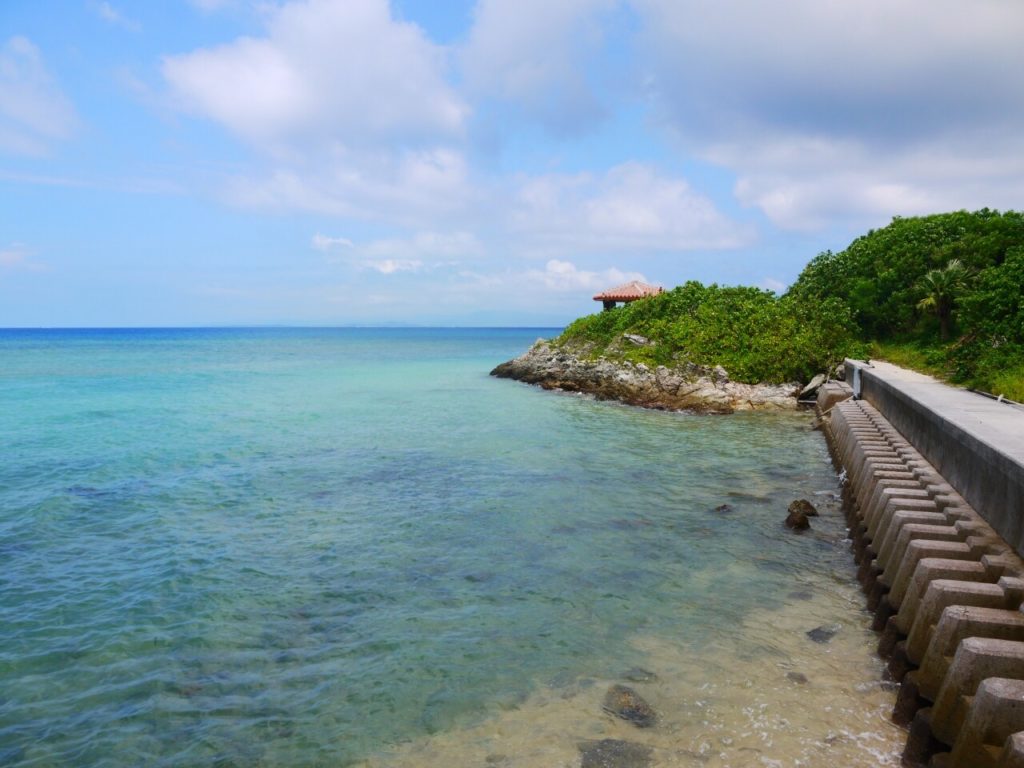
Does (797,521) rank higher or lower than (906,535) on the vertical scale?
lower

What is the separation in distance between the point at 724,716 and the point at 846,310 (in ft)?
110

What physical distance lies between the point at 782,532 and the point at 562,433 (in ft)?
40.8

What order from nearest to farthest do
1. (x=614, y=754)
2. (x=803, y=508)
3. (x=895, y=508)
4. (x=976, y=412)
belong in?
(x=614, y=754), (x=895, y=508), (x=976, y=412), (x=803, y=508)

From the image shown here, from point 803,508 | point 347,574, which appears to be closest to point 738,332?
point 803,508

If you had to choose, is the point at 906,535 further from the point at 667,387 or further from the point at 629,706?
the point at 667,387

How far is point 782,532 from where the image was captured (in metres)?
13.5

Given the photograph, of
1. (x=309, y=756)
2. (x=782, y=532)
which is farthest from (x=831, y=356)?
(x=309, y=756)

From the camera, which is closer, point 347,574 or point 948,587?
point 948,587

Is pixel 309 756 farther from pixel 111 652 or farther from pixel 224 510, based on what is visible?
pixel 224 510

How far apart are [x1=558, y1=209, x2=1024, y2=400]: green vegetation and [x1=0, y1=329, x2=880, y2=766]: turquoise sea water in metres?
11.6

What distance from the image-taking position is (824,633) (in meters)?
8.98

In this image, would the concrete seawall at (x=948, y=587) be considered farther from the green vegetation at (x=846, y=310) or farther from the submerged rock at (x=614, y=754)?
the green vegetation at (x=846, y=310)

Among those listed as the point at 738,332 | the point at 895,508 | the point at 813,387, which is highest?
the point at 738,332

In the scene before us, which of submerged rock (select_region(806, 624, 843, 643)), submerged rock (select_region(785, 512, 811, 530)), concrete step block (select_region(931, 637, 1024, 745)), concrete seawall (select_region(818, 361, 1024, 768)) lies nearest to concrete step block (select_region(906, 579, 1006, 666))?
concrete seawall (select_region(818, 361, 1024, 768))
